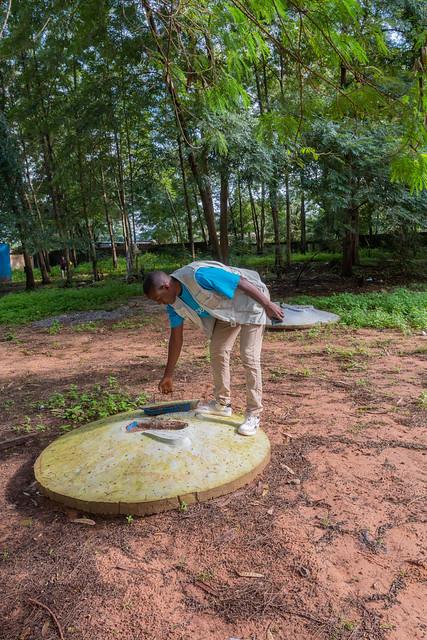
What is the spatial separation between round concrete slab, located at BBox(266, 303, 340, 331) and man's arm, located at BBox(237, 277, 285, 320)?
446cm

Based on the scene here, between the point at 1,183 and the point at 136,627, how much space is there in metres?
15.2

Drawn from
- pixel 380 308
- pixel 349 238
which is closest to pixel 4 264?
pixel 349 238

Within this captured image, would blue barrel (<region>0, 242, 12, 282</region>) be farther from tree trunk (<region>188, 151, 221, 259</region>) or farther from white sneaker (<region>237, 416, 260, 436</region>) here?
white sneaker (<region>237, 416, 260, 436</region>)

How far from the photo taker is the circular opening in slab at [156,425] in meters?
3.21

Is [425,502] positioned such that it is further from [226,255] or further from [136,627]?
[226,255]

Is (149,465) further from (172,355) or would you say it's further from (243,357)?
(243,357)

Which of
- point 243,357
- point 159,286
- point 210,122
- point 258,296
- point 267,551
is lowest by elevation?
point 267,551

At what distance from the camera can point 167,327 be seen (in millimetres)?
8492

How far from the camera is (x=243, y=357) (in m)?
3.22

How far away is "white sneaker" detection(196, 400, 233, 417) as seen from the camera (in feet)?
11.5

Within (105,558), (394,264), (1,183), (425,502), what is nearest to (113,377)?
(105,558)

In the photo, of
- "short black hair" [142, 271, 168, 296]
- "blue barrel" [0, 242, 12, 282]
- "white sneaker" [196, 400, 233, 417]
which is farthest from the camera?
"blue barrel" [0, 242, 12, 282]

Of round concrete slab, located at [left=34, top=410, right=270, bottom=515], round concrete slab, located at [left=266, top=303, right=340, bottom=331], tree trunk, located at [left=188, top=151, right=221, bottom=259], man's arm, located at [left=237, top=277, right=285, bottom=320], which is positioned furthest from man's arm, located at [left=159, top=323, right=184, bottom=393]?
tree trunk, located at [left=188, top=151, right=221, bottom=259]

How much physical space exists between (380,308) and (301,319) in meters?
1.74
